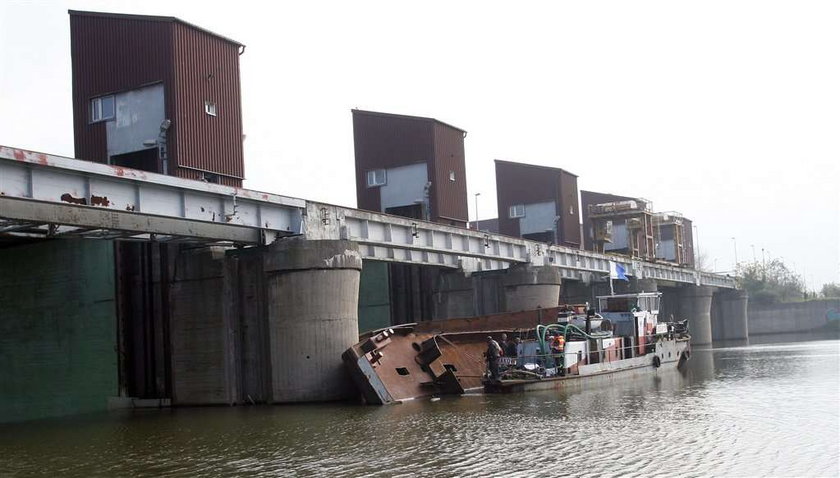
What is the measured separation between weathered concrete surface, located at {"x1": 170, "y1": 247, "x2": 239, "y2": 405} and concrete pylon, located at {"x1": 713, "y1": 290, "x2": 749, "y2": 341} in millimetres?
85281

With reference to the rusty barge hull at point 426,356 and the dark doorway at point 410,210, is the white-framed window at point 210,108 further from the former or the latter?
the dark doorway at point 410,210

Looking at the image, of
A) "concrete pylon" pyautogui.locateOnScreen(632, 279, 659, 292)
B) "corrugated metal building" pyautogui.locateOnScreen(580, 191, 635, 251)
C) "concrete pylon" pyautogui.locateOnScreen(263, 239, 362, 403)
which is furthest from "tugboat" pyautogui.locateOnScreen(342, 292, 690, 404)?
"corrugated metal building" pyautogui.locateOnScreen(580, 191, 635, 251)

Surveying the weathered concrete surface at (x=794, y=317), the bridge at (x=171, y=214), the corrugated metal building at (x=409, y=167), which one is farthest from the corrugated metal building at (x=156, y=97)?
the weathered concrete surface at (x=794, y=317)

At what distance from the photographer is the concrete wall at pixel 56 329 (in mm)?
35188

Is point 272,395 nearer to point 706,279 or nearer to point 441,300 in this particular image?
point 441,300

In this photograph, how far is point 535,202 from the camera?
67062mm

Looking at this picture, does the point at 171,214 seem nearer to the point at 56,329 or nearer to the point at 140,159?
the point at 140,159

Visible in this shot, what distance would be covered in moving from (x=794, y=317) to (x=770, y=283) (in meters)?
13.6

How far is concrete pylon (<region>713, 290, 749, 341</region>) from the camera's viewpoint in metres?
106

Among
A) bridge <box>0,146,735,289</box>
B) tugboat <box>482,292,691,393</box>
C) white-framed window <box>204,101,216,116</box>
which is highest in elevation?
white-framed window <box>204,101,216,116</box>

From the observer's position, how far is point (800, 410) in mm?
24125

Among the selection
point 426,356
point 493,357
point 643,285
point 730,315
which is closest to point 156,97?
point 426,356

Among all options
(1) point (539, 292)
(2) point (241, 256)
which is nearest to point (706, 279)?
(1) point (539, 292)

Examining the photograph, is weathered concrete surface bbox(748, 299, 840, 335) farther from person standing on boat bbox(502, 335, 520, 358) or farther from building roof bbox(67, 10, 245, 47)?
building roof bbox(67, 10, 245, 47)
